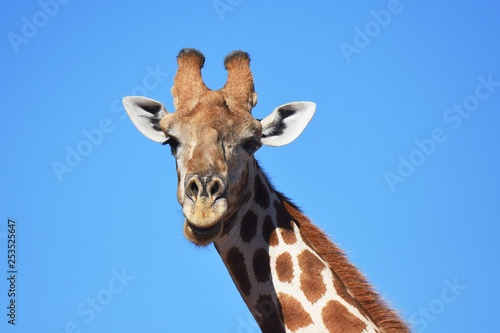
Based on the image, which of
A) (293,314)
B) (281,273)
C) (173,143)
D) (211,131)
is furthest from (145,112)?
(293,314)

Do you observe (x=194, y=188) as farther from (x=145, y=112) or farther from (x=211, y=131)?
(x=145, y=112)

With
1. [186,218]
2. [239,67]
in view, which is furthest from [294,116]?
[186,218]

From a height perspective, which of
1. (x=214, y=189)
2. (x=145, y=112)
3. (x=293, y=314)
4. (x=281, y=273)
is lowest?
(x=293, y=314)

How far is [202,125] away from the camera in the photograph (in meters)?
8.52

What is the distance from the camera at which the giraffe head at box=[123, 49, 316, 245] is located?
7.88m

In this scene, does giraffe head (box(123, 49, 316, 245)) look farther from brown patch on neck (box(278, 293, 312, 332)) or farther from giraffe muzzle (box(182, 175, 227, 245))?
brown patch on neck (box(278, 293, 312, 332))

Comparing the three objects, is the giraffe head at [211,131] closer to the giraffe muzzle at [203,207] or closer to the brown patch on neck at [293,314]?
the giraffe muzzle at [203,207]

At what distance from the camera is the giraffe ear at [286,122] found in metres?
9.23

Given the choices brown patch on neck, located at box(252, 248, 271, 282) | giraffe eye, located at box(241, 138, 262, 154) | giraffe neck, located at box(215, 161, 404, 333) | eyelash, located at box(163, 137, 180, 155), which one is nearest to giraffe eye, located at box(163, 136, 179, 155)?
eyelash, located at box(163, 137, 180, 155)

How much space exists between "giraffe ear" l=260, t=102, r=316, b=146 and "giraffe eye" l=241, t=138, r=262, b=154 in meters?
0.33

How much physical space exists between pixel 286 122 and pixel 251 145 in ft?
2.35

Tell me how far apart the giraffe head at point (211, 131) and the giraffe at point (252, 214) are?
1 centimetres

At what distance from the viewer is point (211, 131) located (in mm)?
8422

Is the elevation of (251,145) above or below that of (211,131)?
below
